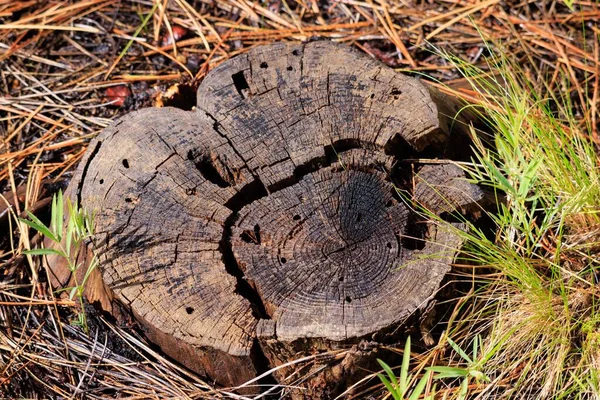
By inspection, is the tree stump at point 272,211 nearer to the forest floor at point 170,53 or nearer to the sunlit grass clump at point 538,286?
the sunlit grass clump at point 538,286

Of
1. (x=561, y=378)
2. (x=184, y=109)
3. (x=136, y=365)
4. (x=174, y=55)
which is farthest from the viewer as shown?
(x=174, y=55)

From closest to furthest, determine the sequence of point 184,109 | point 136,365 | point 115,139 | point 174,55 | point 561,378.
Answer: point 561,378
point 136,365
point 115,139
point 184,109
point 174,55

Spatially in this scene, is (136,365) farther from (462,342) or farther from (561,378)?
(561,378)

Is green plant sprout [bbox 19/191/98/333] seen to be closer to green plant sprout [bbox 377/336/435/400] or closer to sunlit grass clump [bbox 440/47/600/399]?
green plant sprout [bbox 377/336/435/400]

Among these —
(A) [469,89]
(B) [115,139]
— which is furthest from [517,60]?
(B) [115,139]

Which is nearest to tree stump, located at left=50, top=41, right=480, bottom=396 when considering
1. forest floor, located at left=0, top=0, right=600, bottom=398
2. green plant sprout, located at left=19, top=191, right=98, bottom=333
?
green plant sprout, located at left=19, top=191, right=98, bottom=333

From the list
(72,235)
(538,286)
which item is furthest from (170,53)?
(538,286)
